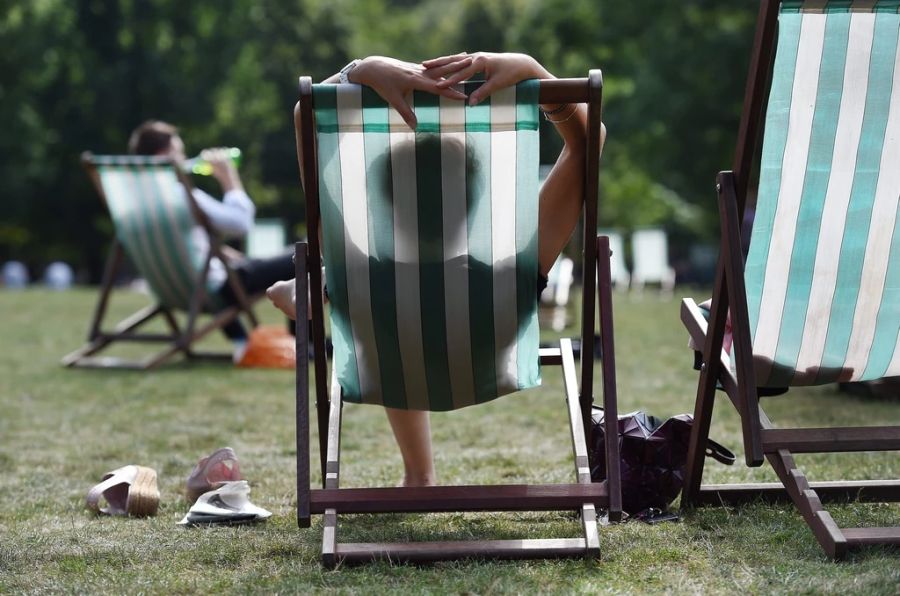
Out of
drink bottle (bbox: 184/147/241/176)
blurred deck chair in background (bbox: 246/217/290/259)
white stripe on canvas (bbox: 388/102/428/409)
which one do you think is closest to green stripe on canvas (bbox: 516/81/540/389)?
white stripe on canvas (bbox: 388/102/428/409)

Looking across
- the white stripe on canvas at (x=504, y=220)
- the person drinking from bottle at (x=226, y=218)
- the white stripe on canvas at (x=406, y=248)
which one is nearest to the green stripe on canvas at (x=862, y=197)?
the white stripe on canvas at (x=504, y=220)

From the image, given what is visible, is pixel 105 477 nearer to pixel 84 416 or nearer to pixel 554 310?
pixel 84 416

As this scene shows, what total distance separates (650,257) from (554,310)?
Result: 932cm

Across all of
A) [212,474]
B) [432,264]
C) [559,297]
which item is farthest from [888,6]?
[559,297]

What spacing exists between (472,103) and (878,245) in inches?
37.9

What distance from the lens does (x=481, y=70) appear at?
2.30 metres

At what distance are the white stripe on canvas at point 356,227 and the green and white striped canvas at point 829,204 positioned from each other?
33.4 inches

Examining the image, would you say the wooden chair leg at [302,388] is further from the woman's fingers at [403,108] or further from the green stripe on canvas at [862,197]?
the green stripe on canvas at [862,197]

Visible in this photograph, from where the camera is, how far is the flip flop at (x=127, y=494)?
2941 mm

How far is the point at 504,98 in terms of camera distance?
7.63ft

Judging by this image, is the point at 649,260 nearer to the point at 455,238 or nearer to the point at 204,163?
the point at 204,163

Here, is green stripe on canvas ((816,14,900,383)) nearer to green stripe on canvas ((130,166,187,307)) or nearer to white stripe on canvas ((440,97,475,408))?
white stripe on canvas ((440,97,475,408))

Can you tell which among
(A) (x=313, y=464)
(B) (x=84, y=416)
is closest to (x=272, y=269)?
(B) (x=84, y=416)

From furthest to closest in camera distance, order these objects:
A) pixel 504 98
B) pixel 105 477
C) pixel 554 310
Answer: pixel 554 310
pixel 105 477
pixel 504 98
